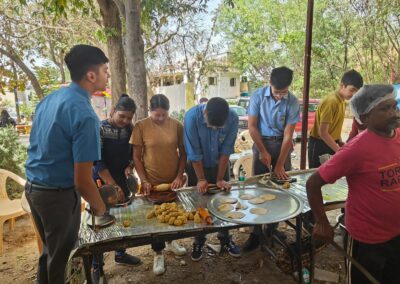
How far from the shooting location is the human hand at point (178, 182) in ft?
8.18

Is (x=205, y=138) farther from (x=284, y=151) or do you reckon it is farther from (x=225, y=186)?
(x=284, y=151)

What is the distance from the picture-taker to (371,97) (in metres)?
1.50

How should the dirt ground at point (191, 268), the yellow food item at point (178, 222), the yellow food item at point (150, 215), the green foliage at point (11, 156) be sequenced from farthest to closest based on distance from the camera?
the green foliage at point (11, 156) → the dirt ground at point (191, 268) → the yellow food item at point (150, 215) → the yellow food item at point (178, 222)

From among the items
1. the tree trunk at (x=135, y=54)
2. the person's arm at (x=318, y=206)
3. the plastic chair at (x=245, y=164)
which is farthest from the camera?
the plastic chair at (x=245, y=164)

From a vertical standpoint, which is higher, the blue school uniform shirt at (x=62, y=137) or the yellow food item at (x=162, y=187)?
the blue school uniform shirt at (x=62, y=137)

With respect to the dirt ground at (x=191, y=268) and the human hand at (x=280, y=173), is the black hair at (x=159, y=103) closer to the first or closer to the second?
the human hand at (x=280, y=173)

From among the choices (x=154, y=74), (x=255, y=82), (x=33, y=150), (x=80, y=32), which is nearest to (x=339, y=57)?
(x=255, y=82)

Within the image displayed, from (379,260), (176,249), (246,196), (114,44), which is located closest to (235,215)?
(246,196)

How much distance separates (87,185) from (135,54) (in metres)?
2.35

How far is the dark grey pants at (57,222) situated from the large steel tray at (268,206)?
920mm

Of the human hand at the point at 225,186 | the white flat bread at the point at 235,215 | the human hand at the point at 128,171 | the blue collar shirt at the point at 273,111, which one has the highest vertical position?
the blue collar shirt at the point at 273,111

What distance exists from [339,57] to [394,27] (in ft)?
11.0

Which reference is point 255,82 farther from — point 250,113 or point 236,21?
point 250,113

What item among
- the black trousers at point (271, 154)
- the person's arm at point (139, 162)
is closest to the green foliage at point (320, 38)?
the black trousers at point (271, 154)
